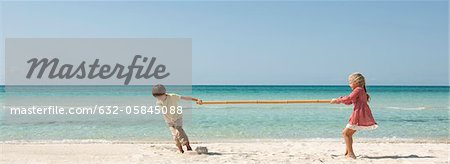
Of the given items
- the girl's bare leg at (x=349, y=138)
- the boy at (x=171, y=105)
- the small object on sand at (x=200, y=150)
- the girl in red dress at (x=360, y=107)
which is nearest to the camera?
the girl in red dress at (x=360, y=107)

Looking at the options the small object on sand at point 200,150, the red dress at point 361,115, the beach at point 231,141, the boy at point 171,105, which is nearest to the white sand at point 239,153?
the beach at point 231,141

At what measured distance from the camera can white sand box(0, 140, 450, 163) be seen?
7918 mm

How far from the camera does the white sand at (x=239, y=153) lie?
26.0 ft

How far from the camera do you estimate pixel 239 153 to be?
8.73 m

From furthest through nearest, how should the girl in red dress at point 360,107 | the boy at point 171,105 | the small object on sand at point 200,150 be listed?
the small object on sand at point 200,150
the boy at point 171,105
the girl in red dress at point 360,107

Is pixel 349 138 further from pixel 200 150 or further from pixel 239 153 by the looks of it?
pixel 200 150

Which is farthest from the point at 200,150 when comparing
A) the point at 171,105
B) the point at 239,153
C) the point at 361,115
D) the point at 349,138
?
the point at 361,115

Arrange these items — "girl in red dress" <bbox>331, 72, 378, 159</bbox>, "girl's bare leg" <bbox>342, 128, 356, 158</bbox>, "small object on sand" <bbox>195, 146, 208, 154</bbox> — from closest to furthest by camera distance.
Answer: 1. "girl in red dress" <bbox>331, 72, 378, 159</bbox>
2. "girl's bare leg" <bbox>342, 128, 356, 158</bbox>
3. "small object on sand" <bbox>195, 146, 208, 154</bbox>

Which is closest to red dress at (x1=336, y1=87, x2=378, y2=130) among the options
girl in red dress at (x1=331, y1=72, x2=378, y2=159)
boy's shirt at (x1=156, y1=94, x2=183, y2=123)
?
girl in red dress at (x1=331, y1=72, x2=378, y2=159)

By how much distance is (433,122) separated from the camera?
16.7 m

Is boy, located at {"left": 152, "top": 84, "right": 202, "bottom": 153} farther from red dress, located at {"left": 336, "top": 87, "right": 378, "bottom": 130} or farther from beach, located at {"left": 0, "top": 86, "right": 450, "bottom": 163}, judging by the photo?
red dress, located at {"left": 336, "top": 87, "right": 378, "bottom": 130}

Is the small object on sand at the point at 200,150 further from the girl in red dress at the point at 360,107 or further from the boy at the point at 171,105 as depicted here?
the girl in red dress at the point at 360,107

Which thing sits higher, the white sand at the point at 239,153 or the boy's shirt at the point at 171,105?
the boy's shirt at the point at 171,105

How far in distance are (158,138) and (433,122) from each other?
9955mm
